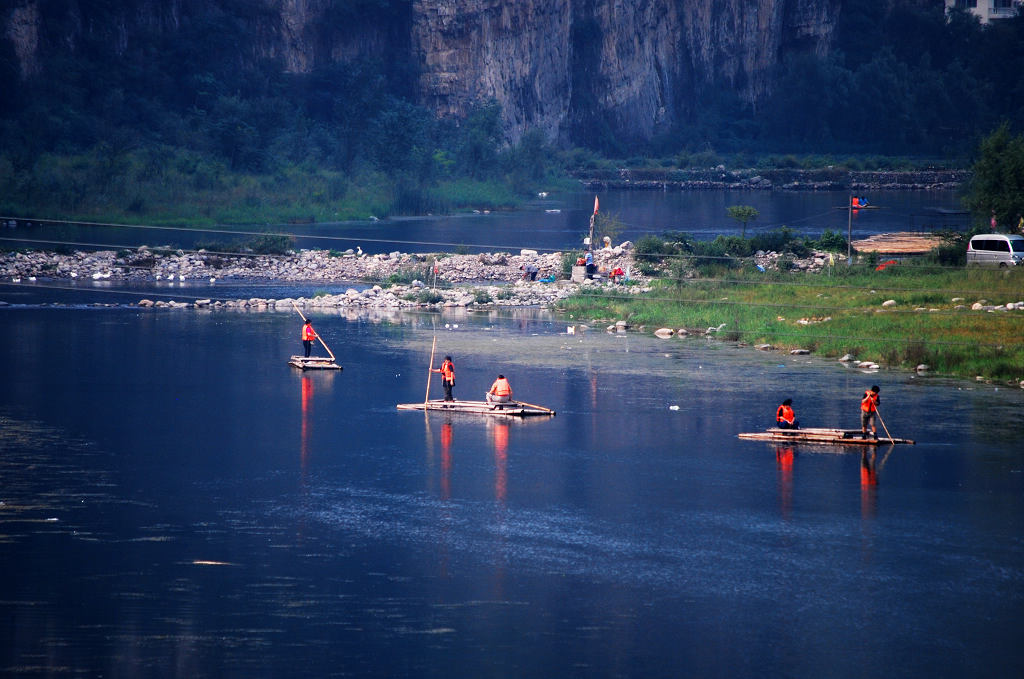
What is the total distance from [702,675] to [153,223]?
2147 inches

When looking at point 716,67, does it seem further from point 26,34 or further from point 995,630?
point 995,630

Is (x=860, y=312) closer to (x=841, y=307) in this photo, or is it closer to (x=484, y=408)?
(x=841, y=307)

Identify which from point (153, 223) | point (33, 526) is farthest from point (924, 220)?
point (33, 526)

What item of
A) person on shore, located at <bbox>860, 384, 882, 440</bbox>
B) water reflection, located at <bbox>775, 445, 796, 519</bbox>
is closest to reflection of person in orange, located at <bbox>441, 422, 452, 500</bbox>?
water reflection, located at <bbox>775, 445, 796, 519</bbox>

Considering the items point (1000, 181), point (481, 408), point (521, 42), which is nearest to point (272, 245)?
point (1000, 181)

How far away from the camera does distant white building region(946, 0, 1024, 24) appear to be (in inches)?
5747

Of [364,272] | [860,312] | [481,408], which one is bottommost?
[481,408]

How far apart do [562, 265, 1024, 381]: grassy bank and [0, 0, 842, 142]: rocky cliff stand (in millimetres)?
59334

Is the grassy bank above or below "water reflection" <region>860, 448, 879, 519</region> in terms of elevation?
above

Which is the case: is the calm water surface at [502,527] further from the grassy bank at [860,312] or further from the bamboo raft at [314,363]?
the grassy bank at [860,312]

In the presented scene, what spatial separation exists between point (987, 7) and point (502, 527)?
146253 mm

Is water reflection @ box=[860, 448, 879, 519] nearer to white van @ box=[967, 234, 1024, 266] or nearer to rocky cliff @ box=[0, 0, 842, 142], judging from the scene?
white van @ box=[967, 234, 1024, 266]

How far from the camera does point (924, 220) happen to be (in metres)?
74.7

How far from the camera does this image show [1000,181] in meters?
49.3
